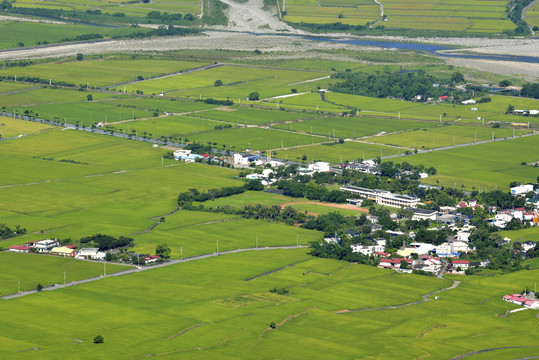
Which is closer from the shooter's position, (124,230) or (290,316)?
(290,316)

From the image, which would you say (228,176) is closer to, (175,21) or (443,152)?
(443,152)

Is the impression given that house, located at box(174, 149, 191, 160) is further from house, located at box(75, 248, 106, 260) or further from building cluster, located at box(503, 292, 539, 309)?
→ building cluster, located at box(503, 292, 539, 309)

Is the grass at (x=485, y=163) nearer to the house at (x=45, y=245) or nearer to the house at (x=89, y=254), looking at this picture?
the house at (x=89, y=254)

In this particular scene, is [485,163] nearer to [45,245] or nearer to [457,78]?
[45,245]

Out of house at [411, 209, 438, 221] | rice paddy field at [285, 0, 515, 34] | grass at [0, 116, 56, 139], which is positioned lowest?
house at [411, 209, 438, 221]

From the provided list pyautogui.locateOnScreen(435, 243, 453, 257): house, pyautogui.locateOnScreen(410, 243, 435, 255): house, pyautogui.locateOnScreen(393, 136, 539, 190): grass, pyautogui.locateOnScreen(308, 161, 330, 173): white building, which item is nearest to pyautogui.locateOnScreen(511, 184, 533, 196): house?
pyautogui.locateOnScreen(393, 136, 539, 190): grass

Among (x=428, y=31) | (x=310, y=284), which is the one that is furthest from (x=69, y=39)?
(x=310, y=284)

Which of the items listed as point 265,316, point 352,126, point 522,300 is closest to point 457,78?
point 352,126
